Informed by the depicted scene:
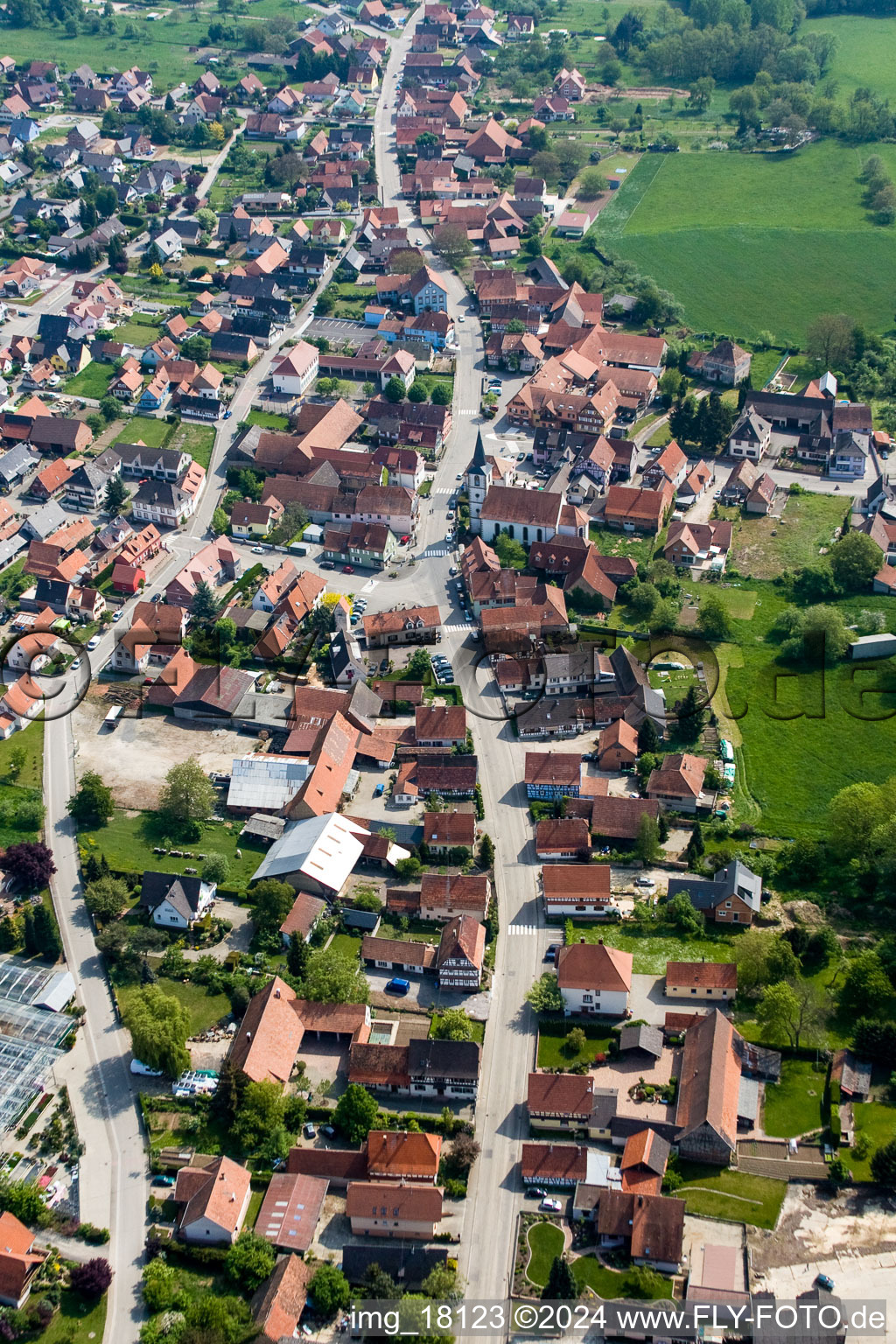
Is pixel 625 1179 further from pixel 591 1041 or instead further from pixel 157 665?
pixel 157 665

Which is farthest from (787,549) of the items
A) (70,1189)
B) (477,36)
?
(477,36)

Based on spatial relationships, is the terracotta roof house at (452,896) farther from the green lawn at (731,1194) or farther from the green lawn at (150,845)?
the green lawn at (731,1194)

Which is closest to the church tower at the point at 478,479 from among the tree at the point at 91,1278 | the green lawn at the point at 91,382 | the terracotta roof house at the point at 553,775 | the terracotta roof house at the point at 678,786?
the terracotta roof house at the point at 553,775

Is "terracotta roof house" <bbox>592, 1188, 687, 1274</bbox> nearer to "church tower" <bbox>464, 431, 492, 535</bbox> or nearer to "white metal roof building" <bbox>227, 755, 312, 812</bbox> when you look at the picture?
"white metal roof building" <bbox>227, 755, 312, 812</bbox>

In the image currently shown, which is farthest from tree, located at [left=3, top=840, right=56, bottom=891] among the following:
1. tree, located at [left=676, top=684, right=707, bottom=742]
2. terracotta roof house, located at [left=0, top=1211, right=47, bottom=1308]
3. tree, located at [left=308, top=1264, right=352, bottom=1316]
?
tree, located at [left=676, top=684, right=707, bottom=742]

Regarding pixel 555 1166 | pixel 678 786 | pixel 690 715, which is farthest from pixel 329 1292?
pixel 690 715

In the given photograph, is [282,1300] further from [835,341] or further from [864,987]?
[835,341]
